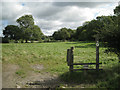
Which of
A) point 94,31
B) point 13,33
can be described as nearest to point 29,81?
point 94,31

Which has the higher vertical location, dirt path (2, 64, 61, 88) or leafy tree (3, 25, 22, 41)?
leafy tree (3, 25, 22, 41)

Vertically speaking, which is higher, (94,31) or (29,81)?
(94,31)

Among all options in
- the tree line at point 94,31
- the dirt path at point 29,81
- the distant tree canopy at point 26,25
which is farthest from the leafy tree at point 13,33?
the dirt path at point 29,81

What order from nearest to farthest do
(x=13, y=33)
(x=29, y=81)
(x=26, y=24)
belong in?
(x=29, y=81) → (x=26, y=24) → (x=13, y=33)

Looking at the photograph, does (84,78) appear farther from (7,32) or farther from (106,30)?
(7,32)

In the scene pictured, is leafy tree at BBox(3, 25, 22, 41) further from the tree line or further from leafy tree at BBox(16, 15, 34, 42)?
leafy tree at BBox(16, 15, 34, 42)

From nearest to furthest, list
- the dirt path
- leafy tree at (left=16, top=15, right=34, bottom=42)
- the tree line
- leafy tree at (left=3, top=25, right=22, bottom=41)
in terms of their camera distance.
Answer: the dirt path
the tree line
leafy tree at (left=16, top=15, right=34, bottom=42)
leafy tree at (left=3, top=25, right=22, bottom=41)

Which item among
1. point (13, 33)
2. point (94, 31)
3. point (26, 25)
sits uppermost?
point (26, 25)

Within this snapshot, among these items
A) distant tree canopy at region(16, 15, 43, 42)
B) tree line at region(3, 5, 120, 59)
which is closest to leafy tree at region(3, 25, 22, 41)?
tree line at region(3, 5, 120, 59)

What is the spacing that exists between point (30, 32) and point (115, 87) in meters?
50.6

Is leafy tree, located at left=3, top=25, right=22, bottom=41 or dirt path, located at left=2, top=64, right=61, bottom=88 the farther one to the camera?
leafy tree, located at left=3, top=25, right=22, bottom=41

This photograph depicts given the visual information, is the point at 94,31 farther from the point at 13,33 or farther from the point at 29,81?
the point at 13,33

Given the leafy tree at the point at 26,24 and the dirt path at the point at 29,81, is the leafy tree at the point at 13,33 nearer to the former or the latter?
the leafy tree at the point at 26,24

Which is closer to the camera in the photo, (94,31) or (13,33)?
(94,31)
